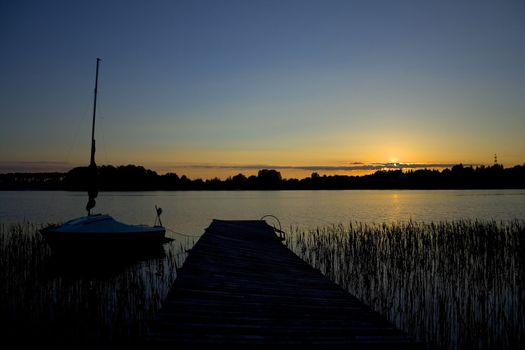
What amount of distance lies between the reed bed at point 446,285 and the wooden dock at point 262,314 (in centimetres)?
239

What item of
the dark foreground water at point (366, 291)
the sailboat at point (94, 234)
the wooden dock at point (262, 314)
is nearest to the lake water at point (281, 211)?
the sailboat at point (94, 234)

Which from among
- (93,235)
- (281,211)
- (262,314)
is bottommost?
(281,211)

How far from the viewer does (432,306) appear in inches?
387

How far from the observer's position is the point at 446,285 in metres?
11.9

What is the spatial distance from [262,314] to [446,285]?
27.4ft

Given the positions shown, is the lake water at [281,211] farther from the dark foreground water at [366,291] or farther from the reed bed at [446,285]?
the reed bed at [446,285]

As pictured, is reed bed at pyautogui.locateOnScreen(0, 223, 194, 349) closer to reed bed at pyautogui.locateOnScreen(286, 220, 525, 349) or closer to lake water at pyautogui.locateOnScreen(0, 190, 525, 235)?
reed bed at pyautogui.locateOnScreen(286, 220, 525, 349)

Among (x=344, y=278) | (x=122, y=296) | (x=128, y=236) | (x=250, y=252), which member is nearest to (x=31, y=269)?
(x=128, y=236)

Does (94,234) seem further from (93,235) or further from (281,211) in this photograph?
(281,211)

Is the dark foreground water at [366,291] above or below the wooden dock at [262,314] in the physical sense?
below

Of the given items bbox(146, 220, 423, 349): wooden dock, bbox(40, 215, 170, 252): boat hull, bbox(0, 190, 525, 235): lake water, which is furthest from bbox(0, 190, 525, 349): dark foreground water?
bbox(0, 190, 525, 235): lake water

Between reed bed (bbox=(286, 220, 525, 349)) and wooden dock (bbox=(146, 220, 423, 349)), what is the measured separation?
2.39 metres

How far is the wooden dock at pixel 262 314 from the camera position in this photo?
4.79m

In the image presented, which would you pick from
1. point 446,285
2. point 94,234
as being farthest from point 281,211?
point 446,285
